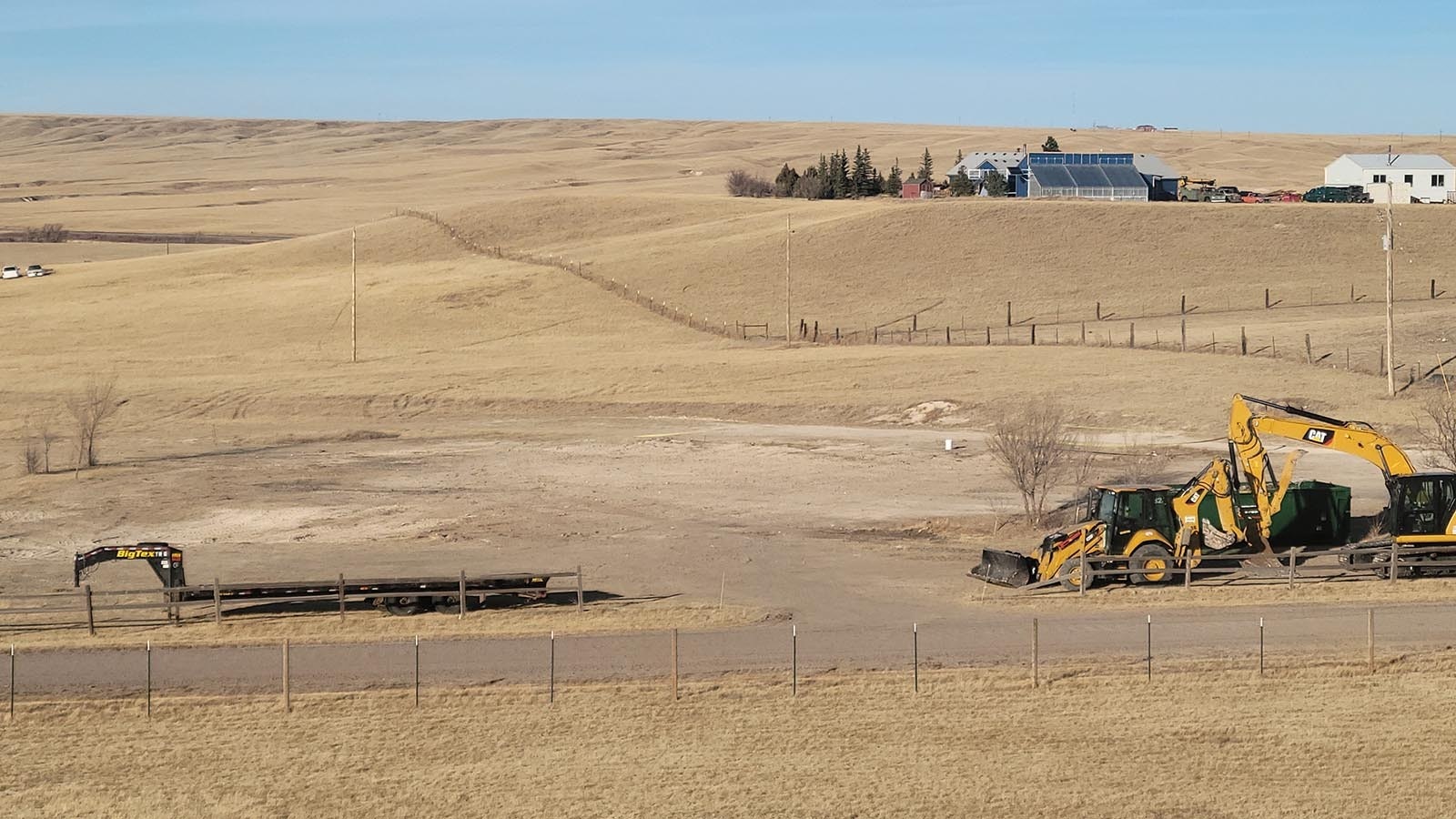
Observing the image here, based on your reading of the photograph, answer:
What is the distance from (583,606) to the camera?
3019 centimetres

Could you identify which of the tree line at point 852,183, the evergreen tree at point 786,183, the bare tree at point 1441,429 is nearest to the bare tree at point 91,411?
the bare tree at point 1441,429

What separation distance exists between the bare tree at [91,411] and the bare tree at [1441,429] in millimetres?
37181

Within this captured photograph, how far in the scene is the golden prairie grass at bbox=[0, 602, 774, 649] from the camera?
1096 inches

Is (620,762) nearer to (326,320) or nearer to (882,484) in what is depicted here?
(882,484)

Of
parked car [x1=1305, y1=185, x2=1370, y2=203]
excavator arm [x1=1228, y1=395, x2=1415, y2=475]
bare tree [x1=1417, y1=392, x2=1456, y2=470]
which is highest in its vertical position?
parked car [x1=1305, y1=185, x2=1370, y2=203]

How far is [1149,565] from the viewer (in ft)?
100

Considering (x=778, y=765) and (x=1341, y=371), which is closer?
(x=778, y=765)

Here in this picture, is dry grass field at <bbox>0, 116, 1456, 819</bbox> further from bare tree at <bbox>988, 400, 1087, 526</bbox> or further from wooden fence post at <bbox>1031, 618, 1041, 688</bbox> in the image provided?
bare tree at <bbox>988, 400, 1087, 526</bbox>

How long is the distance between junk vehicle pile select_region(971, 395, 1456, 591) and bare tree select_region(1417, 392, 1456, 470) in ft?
24.1

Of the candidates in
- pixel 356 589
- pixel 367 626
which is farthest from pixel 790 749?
pixel 356 589

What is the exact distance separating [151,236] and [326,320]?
6017cm

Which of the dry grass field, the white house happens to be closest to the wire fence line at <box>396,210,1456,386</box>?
the dry grass field

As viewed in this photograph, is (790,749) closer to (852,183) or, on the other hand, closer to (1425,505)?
(1425,505)

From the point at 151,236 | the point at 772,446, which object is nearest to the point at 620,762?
the point at 772,446
